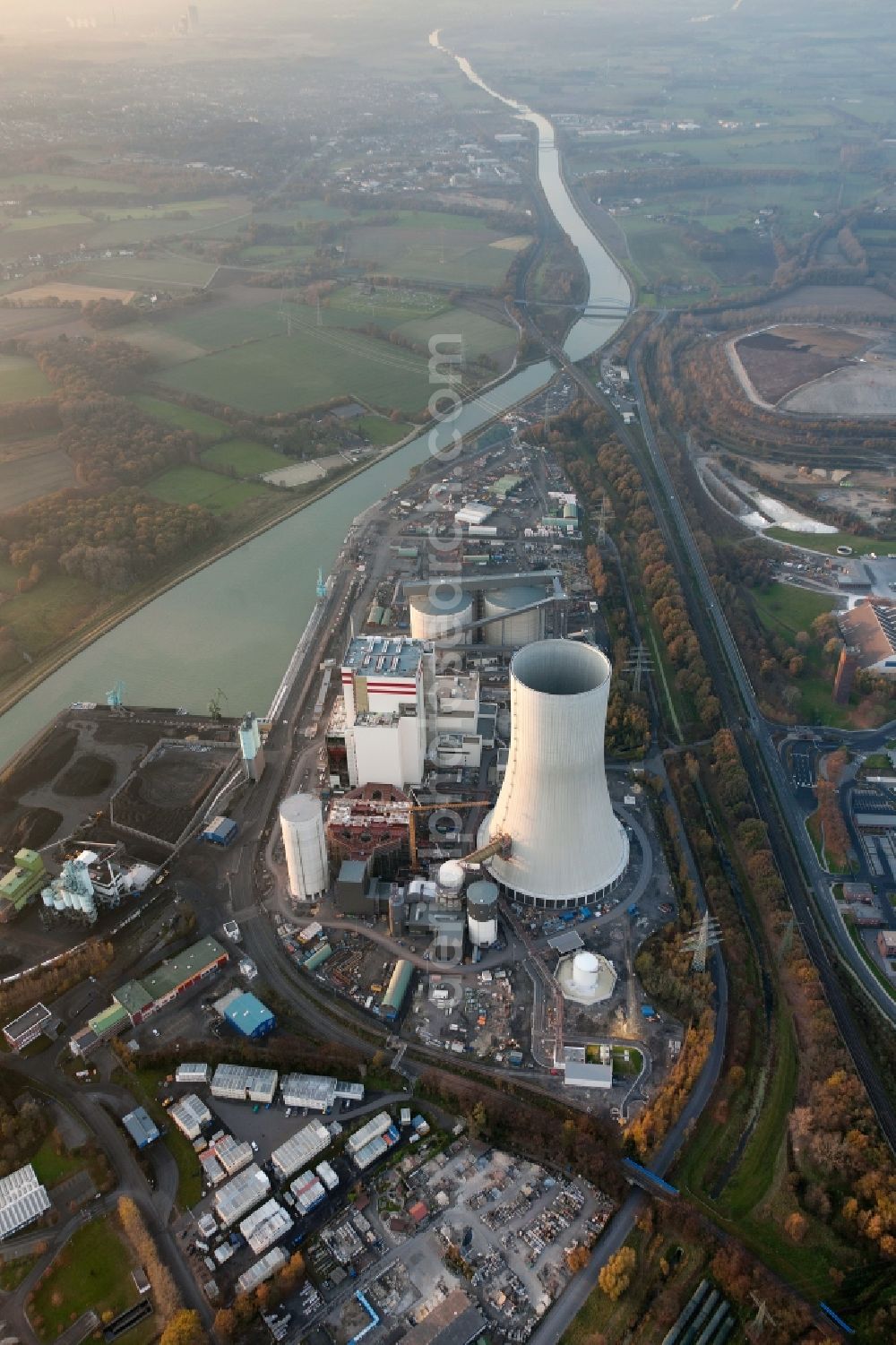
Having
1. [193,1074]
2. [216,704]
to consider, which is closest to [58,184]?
[216,704]

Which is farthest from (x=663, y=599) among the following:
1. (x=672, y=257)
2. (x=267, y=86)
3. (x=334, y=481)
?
(x=267, y=86)

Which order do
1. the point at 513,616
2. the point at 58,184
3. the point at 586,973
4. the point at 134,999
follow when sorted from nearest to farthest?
1. the point at 586,973
2. the point at 134,999
3. the point at 513,616
4. the point at 58,184

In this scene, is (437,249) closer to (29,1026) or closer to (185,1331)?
(29,1026)

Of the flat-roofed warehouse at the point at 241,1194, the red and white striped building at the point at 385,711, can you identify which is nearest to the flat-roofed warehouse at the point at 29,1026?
the flat-roofed warehouse at the point at 241,1194

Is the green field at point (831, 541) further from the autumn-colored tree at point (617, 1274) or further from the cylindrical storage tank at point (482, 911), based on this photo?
the autumn-colored tree at point (617, 1274)

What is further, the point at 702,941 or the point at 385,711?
the point at 385,711

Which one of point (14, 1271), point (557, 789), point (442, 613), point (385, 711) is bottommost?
point (14, 1271)
